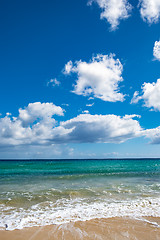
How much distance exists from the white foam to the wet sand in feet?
1.72

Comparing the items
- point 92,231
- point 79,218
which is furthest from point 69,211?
point 92,231

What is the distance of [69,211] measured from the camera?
8.24 m

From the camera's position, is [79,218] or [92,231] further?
[79,218]

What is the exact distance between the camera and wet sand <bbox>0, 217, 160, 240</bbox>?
5621 millimetres

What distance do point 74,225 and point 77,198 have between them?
4.64 m

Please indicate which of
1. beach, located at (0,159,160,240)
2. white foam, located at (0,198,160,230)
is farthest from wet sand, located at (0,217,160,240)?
white foam, located at (0,198,160,230)

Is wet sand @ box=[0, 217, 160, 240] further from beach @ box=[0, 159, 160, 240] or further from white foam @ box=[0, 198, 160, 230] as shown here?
white foam @ box=[0, 198, 160, 230]

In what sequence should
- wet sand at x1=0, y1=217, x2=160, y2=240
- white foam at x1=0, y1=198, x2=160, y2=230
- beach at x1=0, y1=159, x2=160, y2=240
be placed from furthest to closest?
white foam at x1=0, y1=198, x2=160, y2=230, beach at x1=0, y1=159, x2=160, y2=240, wet sand at x1=0, y1=217, x2=160, y2=240

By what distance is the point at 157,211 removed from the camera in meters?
8.12

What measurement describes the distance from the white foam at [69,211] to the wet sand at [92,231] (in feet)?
1.72

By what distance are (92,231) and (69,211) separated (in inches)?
98.3

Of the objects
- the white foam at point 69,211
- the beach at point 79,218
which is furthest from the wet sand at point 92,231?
the white foam at point 69,211

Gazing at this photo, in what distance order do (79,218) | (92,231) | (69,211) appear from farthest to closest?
(69,211) < (79,218) < (92,231)

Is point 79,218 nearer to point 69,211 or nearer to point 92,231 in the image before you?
point 69,211
